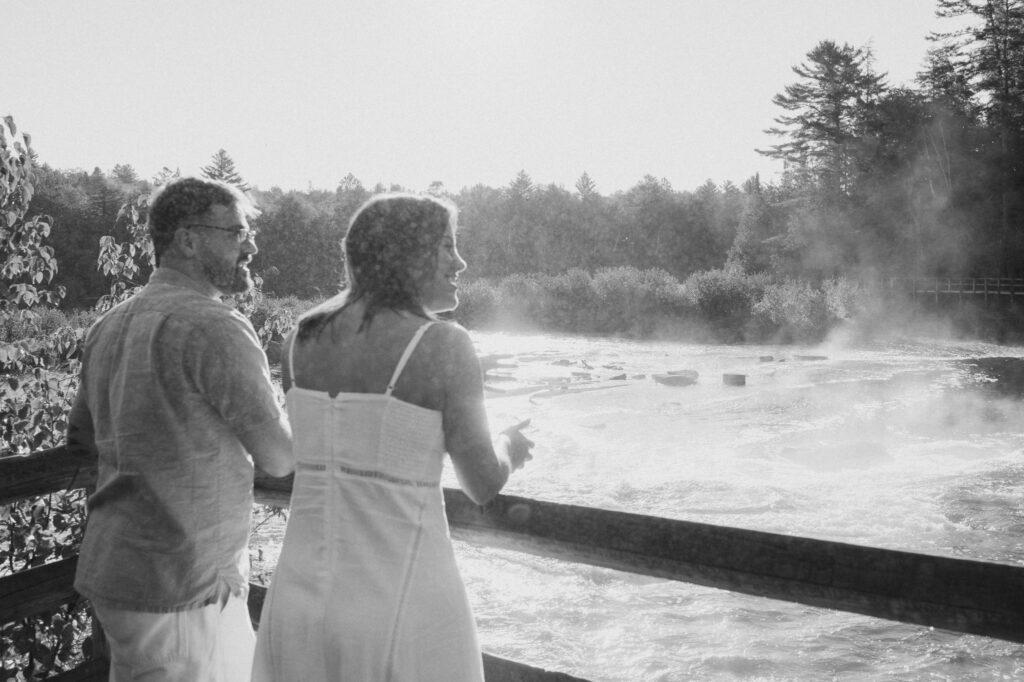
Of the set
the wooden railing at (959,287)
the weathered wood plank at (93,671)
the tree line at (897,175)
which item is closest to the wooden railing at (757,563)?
the weathered wood plank at (93,671)

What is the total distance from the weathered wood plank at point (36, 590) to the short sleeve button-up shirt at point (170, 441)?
31.6 inches

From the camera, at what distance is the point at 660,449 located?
13.9 metres

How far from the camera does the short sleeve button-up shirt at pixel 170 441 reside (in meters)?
2.01

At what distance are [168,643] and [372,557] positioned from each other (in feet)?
2.34

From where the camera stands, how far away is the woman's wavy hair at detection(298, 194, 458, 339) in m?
1.80

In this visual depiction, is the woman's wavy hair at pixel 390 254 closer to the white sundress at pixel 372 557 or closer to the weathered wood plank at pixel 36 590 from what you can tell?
the white sundress at pixel 372 557

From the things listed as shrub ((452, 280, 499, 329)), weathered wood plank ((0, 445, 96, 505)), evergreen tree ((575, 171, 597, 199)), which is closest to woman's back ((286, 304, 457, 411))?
weathered wood plank ((0, 445, 96, 505))

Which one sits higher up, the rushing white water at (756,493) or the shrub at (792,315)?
the shrub at (792,315)

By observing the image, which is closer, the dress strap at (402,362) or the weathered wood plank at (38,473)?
the dress strap at (402,362)

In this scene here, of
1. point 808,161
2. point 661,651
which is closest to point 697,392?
point 661,651

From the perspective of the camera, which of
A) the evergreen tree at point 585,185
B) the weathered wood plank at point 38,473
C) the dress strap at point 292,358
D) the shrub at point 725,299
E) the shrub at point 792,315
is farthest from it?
the evergreen tree at point 585,185

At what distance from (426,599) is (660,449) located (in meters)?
12.5

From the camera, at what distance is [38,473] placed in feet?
8.80

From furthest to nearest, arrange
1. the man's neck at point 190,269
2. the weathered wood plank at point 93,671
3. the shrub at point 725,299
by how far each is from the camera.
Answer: the shrub at point 725,299
the weathered wood plank at point 93,671
the man's neck at point 190,269
